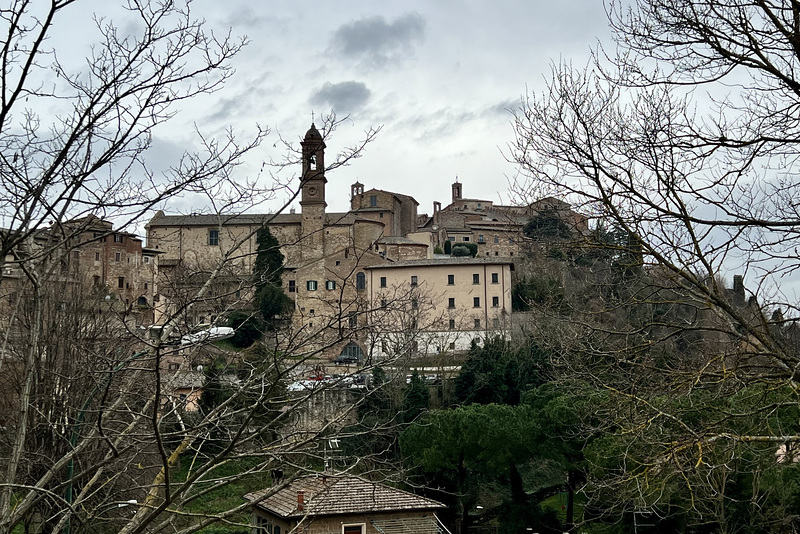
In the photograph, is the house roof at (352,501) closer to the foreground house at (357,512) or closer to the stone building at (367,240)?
the foreground house at (357,512)

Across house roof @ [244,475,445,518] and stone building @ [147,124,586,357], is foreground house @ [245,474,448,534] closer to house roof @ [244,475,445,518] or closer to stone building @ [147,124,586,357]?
house roof @ [244,475,445,518]

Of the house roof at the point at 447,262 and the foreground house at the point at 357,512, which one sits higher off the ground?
the house roof at the point at 447,262

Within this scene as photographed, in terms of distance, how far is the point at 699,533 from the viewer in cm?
1983

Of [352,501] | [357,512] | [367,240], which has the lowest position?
[357,512]

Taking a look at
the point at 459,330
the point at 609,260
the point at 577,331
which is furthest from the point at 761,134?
the point at 459,330

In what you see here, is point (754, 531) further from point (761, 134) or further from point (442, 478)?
point (761, 134)

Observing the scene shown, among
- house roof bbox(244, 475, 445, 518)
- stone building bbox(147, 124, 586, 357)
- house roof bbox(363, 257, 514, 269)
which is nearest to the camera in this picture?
house roof bbox(244, 475, 445, 518)

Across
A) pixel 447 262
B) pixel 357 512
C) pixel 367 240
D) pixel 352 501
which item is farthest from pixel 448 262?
pixel 357 512

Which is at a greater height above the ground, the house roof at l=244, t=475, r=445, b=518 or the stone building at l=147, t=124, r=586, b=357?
the stone building at l=147, t=124, r=586, b=357

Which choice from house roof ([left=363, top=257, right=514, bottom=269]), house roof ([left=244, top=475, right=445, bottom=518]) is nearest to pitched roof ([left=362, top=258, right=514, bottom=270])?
house roof ([left=363, top=257, right=514, bottom=269])

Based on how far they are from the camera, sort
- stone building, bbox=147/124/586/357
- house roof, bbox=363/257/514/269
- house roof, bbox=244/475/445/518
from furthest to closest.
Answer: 1. house roof, bbox=363/257/514/269
2. stone building, bbox=147/124/586/357
3. house roof, bbox=244/475/445/518

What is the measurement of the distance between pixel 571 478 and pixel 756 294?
811 inches

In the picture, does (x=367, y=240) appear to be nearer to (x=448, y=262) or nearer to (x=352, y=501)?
(x=448, y=262)

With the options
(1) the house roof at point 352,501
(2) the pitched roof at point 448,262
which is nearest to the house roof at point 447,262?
(2) the pitched roof at point 448,262
